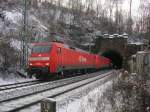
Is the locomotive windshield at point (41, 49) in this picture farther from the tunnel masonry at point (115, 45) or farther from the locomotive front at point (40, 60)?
the tunnel masonry at point (115, 45)

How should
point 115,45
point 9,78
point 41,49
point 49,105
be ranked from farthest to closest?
point 115,45
point 9,78
point 41,49
point 49,105

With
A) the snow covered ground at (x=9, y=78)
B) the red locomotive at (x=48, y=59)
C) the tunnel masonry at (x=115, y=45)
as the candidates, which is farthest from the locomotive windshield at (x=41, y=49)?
the tunnel masonry at (x=115, y=45)

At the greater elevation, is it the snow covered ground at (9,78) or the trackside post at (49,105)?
the trackside post at (49,105)

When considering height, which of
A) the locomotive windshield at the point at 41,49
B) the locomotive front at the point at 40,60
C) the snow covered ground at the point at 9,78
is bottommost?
the snow covered ground at the point at 9,78

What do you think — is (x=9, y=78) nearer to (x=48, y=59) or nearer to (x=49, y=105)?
(x=48, y=59)

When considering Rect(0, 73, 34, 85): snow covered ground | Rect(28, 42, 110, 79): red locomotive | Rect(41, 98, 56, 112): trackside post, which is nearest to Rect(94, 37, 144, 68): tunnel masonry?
Rect(28, 42, 110, 79): red locomotive

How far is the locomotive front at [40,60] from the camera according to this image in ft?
76.7

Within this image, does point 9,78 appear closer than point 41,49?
No

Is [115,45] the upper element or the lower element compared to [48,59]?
upper

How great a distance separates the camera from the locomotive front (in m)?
23.4

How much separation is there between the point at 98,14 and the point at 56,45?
69210mm

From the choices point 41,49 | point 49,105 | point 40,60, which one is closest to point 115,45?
point 41,49

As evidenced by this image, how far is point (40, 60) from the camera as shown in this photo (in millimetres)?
23828

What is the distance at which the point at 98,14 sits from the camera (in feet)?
302
